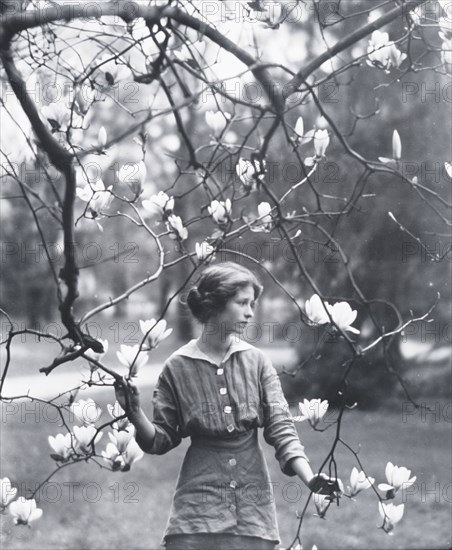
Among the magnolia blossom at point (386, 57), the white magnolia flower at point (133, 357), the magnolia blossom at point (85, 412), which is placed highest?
the magnolia blossom at point (386, 57)

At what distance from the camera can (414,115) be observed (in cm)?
276

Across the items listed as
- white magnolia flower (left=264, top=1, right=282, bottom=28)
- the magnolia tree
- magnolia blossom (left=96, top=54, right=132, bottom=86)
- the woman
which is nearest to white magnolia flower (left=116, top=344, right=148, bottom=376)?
the magnolia tree

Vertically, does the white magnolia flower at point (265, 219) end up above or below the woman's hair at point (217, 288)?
above

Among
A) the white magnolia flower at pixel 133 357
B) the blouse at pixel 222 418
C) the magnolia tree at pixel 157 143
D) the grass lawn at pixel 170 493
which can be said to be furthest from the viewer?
the grass lawn at pixel 170 493

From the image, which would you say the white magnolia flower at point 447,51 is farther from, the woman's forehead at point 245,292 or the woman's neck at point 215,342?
the woman's neck at point 215,342

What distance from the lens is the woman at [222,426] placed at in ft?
4.68

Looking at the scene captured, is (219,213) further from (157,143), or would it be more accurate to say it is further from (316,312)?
(157,143)

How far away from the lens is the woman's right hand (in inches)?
48.6

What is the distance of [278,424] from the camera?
1483 mm

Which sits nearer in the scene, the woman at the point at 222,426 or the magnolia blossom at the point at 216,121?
the magnolia blossom at the point at 216,121

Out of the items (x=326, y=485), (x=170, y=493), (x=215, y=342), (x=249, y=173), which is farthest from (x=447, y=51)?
(x=170, y=493)

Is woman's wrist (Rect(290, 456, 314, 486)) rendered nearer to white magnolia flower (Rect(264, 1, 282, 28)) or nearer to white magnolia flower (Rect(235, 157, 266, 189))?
white magnolia flower (Rect(235, 157, 266, 189))

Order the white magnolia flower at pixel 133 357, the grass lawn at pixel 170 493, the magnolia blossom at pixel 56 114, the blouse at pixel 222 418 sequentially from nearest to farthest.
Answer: the magnolia blossom at pixel 56 114 < the white magnolia flower at pixel 133 357 < the blouse at pixel 222 418 < the grass lawn at pixel 170 493

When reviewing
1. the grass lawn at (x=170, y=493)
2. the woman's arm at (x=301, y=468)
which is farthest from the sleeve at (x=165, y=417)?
the grass lawn at (x=170, y=493)
